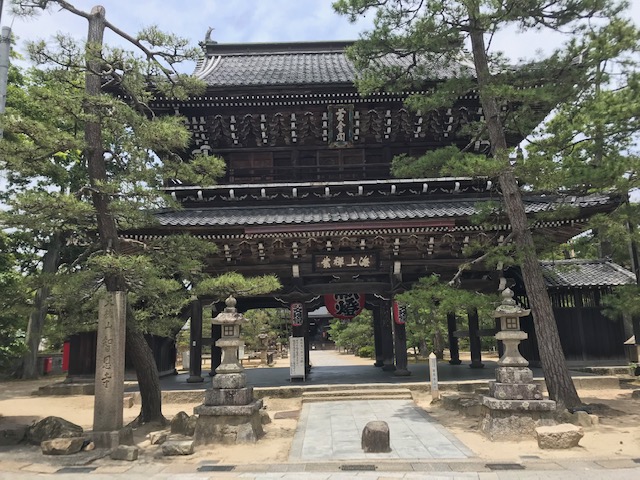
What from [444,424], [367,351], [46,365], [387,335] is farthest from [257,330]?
[444,424]

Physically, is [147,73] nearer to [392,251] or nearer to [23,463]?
[23,463]

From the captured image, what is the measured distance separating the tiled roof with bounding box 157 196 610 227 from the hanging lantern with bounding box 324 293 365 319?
13.1 ft

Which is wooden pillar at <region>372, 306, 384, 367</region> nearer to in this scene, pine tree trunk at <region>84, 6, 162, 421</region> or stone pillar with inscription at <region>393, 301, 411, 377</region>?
stone pillar with inscription at <region>393, 301, 411, 377</region>

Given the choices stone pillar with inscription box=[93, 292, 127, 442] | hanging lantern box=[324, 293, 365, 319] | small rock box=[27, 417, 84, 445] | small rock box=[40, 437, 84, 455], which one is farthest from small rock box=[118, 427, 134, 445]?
hanging lantern box=[324, 293, 365, 319]

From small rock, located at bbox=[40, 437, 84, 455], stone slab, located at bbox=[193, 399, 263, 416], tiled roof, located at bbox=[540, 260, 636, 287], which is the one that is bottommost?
small rock, located at bbox=[40, 437, 84, 455]

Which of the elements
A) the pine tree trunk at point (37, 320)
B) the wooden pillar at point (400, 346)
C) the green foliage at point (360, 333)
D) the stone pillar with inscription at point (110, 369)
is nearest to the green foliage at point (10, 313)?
the stone pillar with inscription at point (110, 369)

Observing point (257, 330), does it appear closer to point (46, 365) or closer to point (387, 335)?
point (46, 365)

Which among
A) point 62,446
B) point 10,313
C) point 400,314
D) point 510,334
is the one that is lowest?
point 62,446

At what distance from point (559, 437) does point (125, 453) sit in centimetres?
729

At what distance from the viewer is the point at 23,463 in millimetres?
7066

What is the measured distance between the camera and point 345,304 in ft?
54.3

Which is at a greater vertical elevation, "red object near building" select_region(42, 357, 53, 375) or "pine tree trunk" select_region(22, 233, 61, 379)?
"pine tree trunk" select_region(22, 233, 61, 379)

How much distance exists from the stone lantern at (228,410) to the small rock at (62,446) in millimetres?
2019

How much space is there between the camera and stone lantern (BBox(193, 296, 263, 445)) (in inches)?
322
